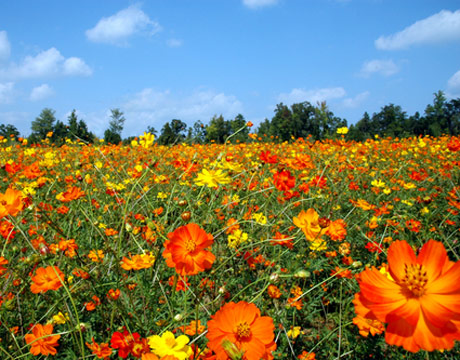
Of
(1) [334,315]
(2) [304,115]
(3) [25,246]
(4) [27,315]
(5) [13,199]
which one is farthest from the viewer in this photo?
(2) [304,115]

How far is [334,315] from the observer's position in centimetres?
131

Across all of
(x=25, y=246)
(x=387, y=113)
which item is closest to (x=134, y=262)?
(x=25, y=246)

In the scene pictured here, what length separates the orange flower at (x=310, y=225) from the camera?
94 centimetres

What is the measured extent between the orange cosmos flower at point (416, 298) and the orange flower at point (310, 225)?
1.53 ft

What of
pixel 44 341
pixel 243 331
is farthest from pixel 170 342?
pixel 44 341

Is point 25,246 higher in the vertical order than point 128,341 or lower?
higher

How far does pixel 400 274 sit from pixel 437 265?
51 millimetres

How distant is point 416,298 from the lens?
1.43 ft

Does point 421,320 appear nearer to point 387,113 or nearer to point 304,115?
point 304,115

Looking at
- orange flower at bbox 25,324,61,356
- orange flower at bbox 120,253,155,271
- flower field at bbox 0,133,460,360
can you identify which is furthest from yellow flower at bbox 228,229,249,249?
orange flower at bbox 25,324,61,356

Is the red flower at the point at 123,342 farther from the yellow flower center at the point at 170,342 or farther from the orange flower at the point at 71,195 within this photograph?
the orange flower at the point at 71,195

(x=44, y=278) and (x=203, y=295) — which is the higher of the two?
(x=44, y=278)

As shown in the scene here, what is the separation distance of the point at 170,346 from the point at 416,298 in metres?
0.45

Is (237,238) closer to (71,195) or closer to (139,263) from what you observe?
(139,263)
